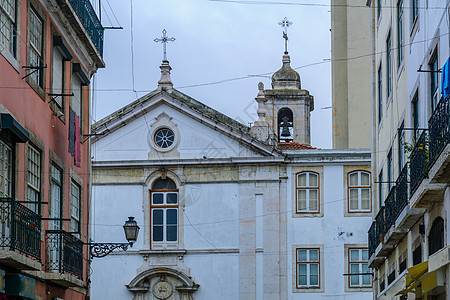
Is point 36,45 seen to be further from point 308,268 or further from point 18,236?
point 308,268

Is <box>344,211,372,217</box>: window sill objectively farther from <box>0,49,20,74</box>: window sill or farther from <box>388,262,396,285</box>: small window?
<box>0,49,20,74</box>: window sill

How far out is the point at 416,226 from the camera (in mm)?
19625

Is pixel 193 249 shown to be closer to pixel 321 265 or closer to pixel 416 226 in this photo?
pixel 321 265

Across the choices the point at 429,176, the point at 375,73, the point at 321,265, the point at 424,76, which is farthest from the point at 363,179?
the point at 429,176

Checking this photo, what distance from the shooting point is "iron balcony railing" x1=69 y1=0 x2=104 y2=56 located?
21.5 m

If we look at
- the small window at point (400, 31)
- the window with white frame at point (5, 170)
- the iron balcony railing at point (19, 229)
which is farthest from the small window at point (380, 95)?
the window with white frame at point (5, 170)

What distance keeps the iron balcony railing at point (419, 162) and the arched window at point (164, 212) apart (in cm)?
1972

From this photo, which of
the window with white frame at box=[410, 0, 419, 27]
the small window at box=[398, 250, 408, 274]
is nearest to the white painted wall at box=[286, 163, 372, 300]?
the small window at box=[398, 250, 408, 274]

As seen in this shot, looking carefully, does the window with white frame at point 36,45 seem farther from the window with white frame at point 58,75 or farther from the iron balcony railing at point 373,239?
the iron balcony railing at point 373,239

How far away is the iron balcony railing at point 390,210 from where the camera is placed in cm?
2156

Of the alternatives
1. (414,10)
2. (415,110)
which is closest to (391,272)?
(415,110)

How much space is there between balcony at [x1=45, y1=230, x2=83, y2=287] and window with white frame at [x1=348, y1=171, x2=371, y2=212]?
667 inches

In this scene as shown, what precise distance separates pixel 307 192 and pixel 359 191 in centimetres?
177

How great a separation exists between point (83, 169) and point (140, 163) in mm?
13642
